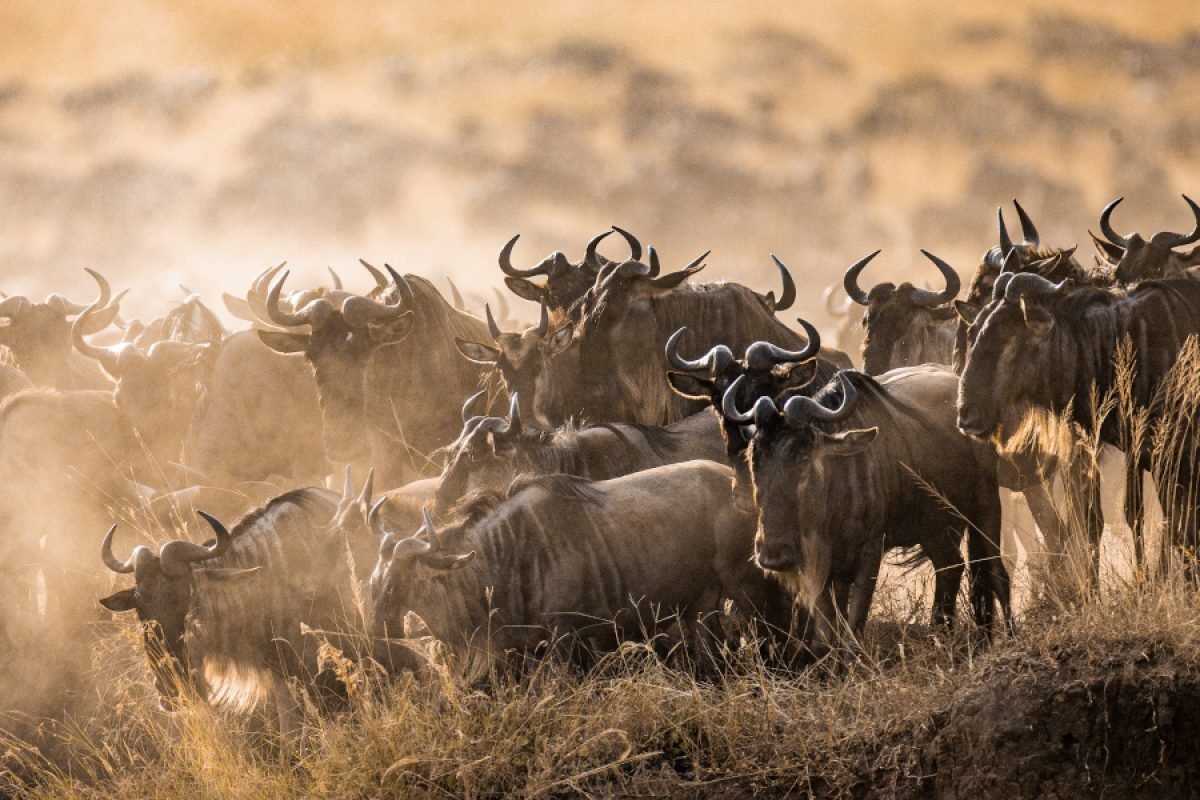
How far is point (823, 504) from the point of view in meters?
6.87

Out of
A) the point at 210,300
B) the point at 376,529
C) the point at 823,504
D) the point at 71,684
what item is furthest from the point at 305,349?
the point at 210,300

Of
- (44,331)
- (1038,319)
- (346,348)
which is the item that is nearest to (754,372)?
(1038,319)

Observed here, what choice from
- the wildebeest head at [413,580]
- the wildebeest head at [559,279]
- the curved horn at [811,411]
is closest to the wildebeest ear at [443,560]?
the wildebeest head at [413,580]

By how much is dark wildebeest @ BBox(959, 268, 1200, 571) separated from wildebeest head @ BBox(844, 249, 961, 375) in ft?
10.2

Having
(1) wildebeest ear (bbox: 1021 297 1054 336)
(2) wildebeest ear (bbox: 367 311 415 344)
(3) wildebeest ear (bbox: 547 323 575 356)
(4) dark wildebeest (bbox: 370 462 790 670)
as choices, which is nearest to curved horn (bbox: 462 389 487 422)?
(3) wildebeest ear (bbox: 547 323 575 356)

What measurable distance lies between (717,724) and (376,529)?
70.5 inches

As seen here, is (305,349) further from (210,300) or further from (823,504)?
(210,300)

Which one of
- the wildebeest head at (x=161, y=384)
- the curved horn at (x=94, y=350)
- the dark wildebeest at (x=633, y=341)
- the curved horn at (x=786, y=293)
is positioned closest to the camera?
the dark wildebeest at (x=633, y=341)

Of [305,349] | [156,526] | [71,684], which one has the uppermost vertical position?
[305,349]

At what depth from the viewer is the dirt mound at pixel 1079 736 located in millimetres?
5828

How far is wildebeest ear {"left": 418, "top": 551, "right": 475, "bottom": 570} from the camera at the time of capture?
6.83 meters

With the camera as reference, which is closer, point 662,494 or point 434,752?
point 434,752

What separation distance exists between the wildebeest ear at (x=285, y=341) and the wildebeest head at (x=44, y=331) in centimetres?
360

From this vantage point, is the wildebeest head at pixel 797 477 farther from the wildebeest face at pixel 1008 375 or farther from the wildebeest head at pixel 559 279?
the wildebeest head at pixel 559 279
